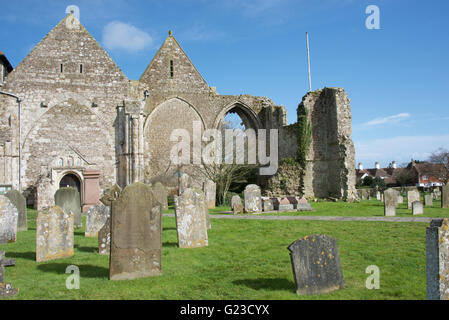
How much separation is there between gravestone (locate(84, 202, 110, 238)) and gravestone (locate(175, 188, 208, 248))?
2.64m

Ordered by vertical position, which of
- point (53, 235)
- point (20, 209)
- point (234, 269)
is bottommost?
point (234, 269)

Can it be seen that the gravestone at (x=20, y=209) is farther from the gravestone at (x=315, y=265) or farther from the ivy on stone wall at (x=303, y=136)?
the ivy on stone wall at (x=303, y=136)

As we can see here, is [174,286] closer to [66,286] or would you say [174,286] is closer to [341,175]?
[66,286]

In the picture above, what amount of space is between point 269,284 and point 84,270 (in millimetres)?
3170

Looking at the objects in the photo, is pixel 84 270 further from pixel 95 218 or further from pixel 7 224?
pixel 7 224

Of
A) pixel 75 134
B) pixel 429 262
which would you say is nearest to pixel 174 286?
pixel 429 262

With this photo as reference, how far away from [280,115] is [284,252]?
62.3ft

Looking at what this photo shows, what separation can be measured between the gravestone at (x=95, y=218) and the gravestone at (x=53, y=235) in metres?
2.19

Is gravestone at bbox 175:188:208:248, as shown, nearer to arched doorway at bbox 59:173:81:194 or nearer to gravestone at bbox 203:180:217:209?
gravestone at bbox 203:180:217:209

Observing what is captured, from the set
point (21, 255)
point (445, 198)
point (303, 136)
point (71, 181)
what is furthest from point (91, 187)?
point (445, 198)

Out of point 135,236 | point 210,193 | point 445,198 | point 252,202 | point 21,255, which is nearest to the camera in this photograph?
point 135,236

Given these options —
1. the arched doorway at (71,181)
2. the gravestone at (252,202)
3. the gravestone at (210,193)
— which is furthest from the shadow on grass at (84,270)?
the arched doorway at (71,181)

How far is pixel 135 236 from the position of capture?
224 inches

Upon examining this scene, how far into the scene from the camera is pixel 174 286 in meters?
5.31
